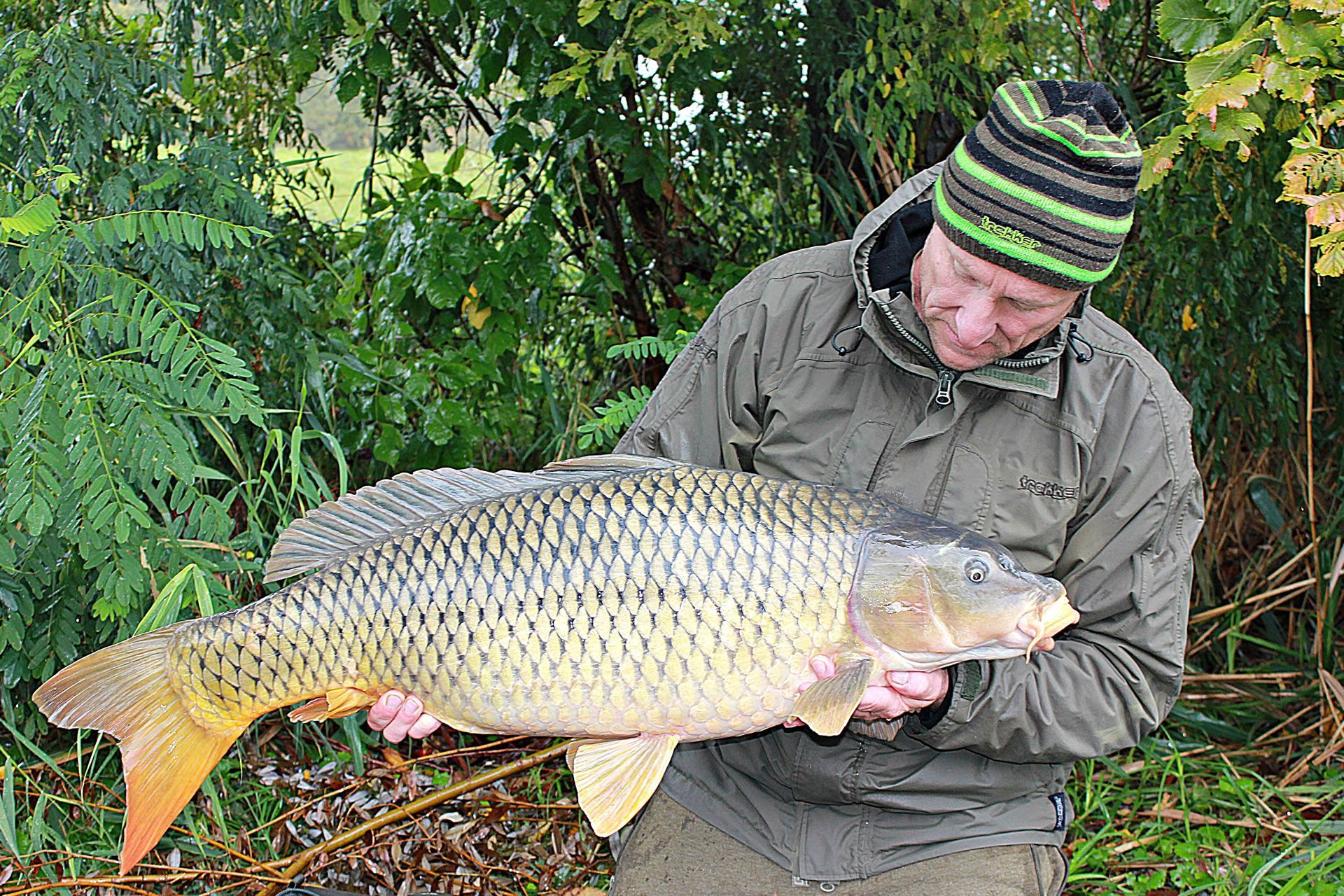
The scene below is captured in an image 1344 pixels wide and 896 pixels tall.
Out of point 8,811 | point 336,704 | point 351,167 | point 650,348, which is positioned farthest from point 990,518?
point 351,167

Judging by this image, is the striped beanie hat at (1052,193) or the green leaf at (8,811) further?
the green leaf at (8,811)

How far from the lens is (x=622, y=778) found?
1.49 metres

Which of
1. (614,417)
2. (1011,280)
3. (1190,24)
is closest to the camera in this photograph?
(1011,280)

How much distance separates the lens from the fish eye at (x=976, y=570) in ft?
4.63

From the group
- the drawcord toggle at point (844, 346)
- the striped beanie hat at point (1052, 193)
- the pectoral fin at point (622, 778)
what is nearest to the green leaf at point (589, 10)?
the drawcord toggle at point (844, 346)

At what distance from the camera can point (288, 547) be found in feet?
5.12

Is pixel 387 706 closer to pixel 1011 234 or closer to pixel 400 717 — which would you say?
pixel 400 717

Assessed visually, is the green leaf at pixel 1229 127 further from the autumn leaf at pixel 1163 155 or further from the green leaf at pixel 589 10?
the green leaf at pixel 589 10

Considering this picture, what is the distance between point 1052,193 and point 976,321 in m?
0.18

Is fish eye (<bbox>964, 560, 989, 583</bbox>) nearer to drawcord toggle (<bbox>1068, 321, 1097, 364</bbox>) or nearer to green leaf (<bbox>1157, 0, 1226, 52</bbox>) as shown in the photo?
drawcord toggle (<bbox>1068, 321, 1097, 364</bbox>)

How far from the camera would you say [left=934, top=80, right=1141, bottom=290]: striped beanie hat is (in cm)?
146

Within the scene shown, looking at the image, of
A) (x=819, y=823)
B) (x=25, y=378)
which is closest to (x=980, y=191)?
(x=819, y=823)

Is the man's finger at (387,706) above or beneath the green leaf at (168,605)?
above

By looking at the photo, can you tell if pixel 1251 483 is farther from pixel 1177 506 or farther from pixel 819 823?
pixel 819 823
